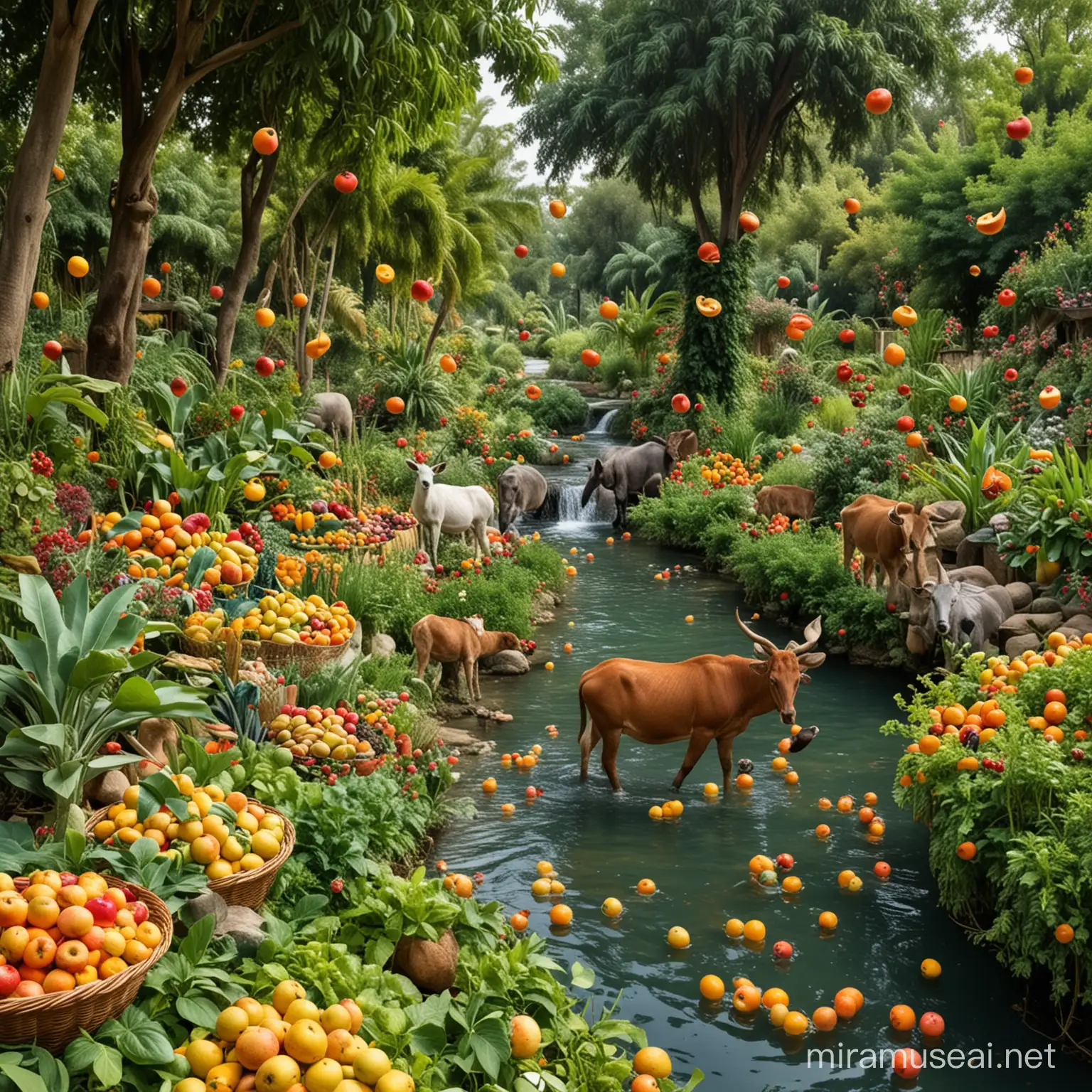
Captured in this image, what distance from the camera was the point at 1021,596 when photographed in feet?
34.7

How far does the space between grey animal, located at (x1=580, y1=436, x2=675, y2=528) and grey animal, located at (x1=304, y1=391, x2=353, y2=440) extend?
4.67 meters

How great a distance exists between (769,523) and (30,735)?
12.1m

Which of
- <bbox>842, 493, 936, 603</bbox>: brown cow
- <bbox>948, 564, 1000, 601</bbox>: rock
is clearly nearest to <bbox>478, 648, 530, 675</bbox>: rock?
<bbox>842, 493, 936, 603</bbox>: brown cow

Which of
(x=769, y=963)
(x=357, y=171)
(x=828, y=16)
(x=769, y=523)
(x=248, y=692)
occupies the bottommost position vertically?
(x=769, y=963)

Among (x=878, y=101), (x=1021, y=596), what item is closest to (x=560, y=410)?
(x=1021, y=596)

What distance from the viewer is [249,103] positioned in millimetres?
13523

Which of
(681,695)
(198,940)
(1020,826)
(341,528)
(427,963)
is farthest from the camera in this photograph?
(341,528)

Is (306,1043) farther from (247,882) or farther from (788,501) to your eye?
(788,501)

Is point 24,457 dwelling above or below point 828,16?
below

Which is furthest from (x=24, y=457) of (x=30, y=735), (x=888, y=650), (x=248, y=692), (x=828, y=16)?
(x=828, y=16)

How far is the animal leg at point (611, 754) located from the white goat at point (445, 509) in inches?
194

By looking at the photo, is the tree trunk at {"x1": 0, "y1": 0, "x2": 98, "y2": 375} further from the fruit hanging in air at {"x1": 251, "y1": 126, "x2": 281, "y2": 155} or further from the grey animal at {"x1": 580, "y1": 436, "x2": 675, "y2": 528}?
the grey animal at {"x1": 580, "y1": 436, "x2": 675, "y2": 528}

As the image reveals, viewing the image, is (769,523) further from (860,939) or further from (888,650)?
(860,939)

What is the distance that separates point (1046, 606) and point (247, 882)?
27.3ft
